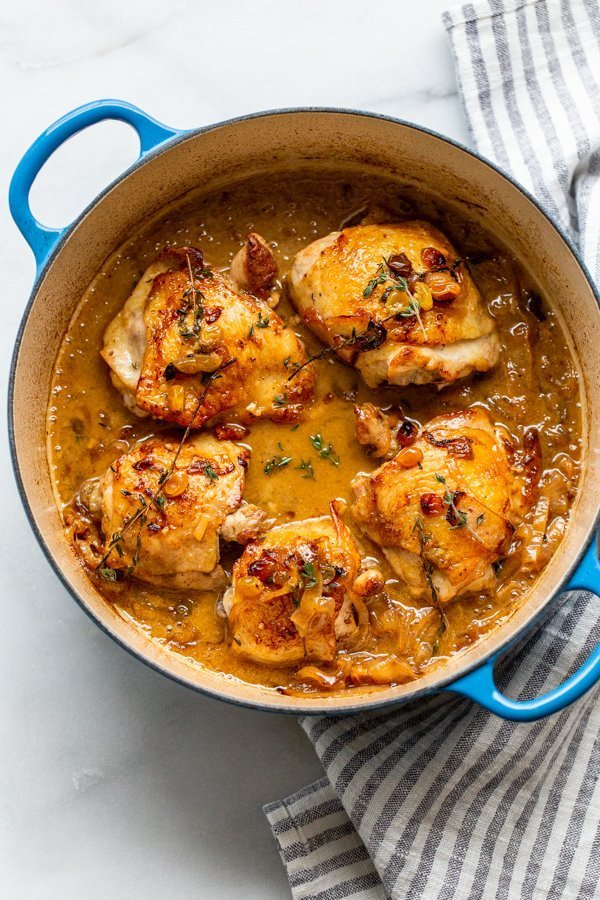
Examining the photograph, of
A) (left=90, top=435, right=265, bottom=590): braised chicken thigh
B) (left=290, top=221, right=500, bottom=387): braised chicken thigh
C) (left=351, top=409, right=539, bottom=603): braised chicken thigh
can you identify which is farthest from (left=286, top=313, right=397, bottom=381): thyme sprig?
(left=90, top=435, right=265, bottom=590): braised chicken thigh

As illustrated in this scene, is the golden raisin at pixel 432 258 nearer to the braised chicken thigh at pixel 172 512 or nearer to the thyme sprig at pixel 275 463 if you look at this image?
the thyme sprig at pixel 275 463

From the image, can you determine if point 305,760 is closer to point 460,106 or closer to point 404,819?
point 404,819

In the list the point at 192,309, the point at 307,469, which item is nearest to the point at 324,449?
the point at 307,469

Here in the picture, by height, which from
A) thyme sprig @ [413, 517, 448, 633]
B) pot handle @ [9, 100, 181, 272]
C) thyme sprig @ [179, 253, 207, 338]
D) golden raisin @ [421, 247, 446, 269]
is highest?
pot handle @ [9, 100, 181, 272]

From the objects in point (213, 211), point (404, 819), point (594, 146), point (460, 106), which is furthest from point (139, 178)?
point (404, 819)

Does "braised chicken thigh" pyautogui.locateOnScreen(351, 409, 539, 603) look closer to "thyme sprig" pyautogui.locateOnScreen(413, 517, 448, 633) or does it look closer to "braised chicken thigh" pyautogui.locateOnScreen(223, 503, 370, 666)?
"thyme sprig" pyautogui.locateOnScreen(413, 517, 448, 633)

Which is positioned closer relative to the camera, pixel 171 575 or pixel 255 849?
pixel 171 575

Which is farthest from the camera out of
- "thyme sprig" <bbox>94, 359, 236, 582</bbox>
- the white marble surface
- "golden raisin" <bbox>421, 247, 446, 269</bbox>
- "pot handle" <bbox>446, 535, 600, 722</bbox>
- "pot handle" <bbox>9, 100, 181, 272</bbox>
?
→ the white marble surface

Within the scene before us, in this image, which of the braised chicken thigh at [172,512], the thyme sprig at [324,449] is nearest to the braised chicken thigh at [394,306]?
the thyme sprig at [324,449]
